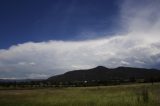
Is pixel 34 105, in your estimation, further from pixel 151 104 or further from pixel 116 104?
pixel 151 104

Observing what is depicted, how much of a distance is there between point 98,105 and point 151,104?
4819 millimetres

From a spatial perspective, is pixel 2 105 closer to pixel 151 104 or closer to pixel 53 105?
pixel 53 105

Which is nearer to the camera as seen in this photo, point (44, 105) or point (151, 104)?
point (151, 104)

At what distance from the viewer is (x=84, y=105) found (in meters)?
27.4

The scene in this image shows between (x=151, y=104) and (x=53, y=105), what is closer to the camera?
(x=151, y=104)

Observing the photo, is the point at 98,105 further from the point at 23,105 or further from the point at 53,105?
the point at 23,105

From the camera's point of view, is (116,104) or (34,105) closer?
(116,104)

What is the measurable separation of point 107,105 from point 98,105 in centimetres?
86

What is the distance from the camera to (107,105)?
87.9 ft

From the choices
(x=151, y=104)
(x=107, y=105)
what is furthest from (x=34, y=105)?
(x=151, y=104)

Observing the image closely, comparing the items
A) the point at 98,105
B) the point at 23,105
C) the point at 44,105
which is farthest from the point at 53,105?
the point at 98,105

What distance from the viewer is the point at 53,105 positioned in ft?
95.9

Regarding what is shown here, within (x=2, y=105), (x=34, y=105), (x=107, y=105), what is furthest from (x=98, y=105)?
(x=2, y=105)

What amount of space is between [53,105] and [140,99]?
8.97 metres
